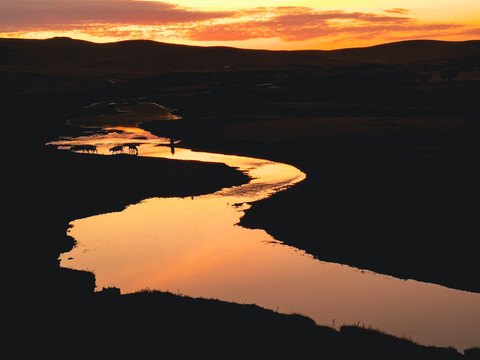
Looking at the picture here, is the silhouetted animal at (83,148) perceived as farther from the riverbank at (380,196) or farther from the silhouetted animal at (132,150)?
the riverbank at (380,196)

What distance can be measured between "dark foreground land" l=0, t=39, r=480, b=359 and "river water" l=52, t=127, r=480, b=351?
90 cm

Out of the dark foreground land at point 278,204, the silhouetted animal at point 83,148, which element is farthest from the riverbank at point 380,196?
the silhouetted animal at point 83,148

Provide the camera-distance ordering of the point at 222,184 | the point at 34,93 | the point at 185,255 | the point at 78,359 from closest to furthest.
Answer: the point at 78,359
the point at 185,255
the point at 222,184
the point at 34,93

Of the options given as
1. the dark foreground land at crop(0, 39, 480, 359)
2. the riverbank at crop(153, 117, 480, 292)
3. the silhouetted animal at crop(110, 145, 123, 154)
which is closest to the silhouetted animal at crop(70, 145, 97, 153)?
the silhouetted animal at crop(110, 145, 123, 154)

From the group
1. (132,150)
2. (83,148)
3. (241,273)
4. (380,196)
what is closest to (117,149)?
(132,150)

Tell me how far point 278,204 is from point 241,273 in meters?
7.98

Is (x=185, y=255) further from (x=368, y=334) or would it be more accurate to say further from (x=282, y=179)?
(x=282, y=179)

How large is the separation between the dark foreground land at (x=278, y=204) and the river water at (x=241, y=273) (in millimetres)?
897

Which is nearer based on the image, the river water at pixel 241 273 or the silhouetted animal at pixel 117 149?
the river water at pixel 241 273

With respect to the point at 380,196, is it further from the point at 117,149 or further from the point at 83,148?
the point at 83,148

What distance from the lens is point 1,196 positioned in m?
23.3

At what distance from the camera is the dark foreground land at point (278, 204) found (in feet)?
38.4

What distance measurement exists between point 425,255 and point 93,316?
10893 millimetres

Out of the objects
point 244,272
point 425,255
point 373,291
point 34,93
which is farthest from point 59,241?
point 34,93
